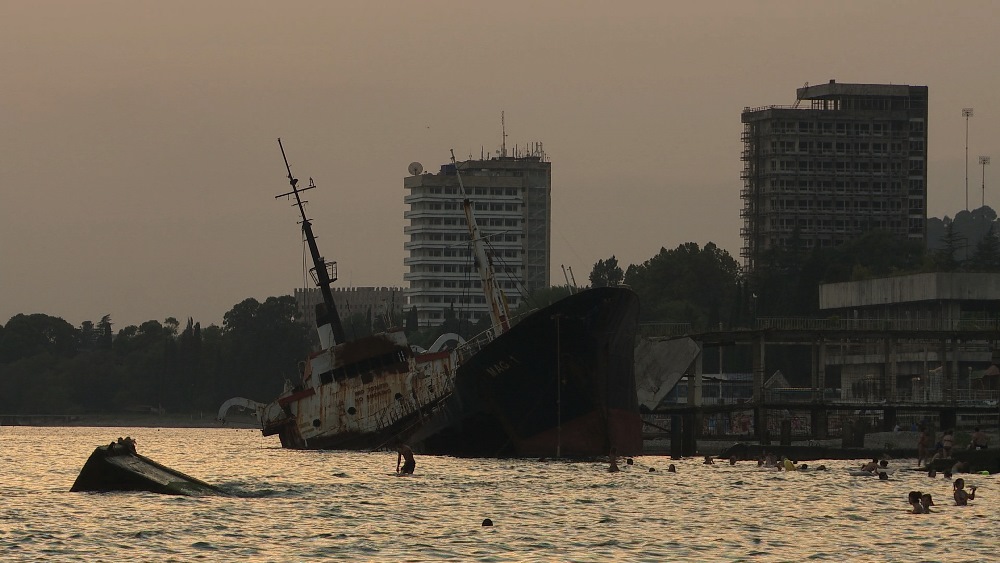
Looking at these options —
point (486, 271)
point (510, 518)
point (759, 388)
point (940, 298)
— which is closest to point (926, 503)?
point (510, 518)

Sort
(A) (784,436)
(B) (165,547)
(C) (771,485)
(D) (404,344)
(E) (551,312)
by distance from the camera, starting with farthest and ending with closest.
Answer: (A) (784,436), (D) (404,344), (E) (551,312), (C) (771,485), (B) (165,547)

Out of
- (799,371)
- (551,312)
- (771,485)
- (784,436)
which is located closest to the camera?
(771,485)

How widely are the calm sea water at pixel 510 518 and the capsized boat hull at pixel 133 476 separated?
101 cm

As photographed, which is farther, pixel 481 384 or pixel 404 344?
pixel 404 344

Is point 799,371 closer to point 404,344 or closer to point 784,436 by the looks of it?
point 784,436

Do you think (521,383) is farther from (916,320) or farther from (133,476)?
(916,320)

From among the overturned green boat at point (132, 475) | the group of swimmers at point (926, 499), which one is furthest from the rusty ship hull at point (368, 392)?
the group of swimmers at point (926, 499)

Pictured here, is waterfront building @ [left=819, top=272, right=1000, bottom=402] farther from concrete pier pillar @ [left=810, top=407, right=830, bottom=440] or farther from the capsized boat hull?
the capsized boat hull

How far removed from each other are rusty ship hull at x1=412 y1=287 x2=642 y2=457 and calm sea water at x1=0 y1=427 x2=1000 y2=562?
3225 mm

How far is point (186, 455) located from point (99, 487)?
50.6 meters

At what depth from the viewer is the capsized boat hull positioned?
5831 cm

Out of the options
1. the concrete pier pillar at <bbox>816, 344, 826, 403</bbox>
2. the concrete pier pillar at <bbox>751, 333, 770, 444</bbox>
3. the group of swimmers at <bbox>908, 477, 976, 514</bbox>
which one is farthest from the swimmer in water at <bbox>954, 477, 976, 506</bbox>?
the concrete pier pillar at <bbox>816, 344, 826, 403</bbox>

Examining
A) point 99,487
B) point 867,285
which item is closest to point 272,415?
point 99,487

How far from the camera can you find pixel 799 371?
196000mm
